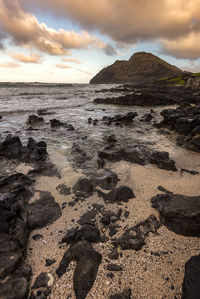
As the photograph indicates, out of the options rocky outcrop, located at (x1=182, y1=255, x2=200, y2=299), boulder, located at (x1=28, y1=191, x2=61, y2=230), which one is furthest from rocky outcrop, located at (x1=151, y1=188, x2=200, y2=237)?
boulder, located at (x1=28, y1=191, x2=61, y2=230)

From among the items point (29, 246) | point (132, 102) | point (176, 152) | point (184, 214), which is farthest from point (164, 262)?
point (132, 102)

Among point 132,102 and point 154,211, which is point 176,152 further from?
point 132,102

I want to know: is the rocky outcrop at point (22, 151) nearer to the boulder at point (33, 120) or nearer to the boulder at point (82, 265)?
the boulder at point (82, 265)

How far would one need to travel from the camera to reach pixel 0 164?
220 inches

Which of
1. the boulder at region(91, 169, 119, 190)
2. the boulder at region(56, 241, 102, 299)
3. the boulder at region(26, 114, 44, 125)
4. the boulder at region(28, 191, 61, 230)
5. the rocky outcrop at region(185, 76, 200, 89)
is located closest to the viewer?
the boulder at region(56, 241, 102, 299)

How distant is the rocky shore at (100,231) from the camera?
7.19 feet

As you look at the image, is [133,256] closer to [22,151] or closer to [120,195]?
[120,195]

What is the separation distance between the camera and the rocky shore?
219 cm

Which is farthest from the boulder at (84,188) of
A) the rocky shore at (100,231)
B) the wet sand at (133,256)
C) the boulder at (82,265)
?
the boulder at (82,265)

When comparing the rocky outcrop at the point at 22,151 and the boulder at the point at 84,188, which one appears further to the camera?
the rocky outcrop at the point at 22,151

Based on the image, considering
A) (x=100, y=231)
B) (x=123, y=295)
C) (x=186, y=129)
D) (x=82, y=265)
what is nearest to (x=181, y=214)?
(x=100, y=231)

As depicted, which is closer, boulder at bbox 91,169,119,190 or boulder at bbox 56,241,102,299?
boulder at bbox 56,241,102,299

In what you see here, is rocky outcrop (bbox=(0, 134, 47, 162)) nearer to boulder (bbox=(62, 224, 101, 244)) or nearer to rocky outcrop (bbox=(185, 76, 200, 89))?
boulder (bbox=(62, 224, 101, 244))

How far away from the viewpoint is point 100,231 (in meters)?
3.04
